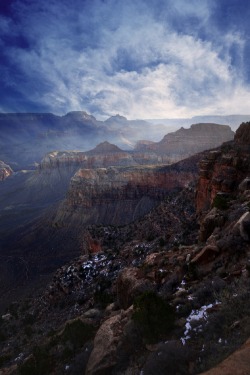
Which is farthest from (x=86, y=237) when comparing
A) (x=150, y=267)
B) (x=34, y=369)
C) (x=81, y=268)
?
(x=34, y=369)

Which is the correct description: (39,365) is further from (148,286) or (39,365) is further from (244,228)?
(244,228)

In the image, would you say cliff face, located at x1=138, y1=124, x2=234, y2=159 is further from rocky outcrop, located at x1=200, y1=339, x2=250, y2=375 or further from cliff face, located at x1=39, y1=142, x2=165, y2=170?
rocky outcrop, located at x1=200, y1=339, x2=250, y2=375

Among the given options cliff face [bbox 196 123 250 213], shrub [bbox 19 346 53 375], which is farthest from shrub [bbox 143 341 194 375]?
cliff face [bbox 196 123 250 213]

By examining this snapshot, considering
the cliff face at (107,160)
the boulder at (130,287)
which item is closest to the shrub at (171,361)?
the boulder at (130,287)

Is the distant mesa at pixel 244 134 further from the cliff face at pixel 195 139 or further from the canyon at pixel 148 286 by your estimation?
the cliff face at pixel 195 139

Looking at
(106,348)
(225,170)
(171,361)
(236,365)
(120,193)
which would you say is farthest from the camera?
(120,193)

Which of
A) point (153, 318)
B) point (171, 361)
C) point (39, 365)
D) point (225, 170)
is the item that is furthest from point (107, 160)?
point (171, 361)
